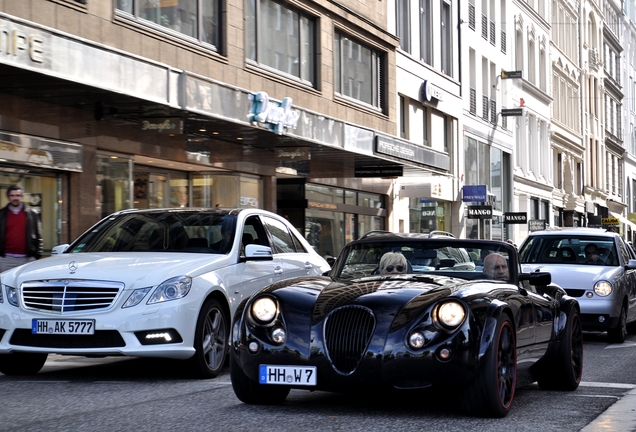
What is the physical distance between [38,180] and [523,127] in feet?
125

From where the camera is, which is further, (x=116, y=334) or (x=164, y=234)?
(x=164, y=234)

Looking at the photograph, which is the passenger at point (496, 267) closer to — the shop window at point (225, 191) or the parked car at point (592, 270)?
the parked car at point (592, 270)

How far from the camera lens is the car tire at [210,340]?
975cm

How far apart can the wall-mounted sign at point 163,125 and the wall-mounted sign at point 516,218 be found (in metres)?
26.9

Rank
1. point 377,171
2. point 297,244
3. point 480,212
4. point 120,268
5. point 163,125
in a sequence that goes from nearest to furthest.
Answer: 1. point 120,268
2. point 297,244
3. point 163,125
4. point 377,171
5. point 480,212

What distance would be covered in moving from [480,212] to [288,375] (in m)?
34.4

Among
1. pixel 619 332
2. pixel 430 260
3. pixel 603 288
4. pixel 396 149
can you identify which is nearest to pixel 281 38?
pixel 396 149

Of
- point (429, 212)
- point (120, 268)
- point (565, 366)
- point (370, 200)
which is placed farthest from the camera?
point (429, 212)

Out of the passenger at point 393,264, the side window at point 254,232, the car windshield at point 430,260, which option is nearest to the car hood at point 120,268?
the side window at point 254,232

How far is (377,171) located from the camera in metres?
29.4

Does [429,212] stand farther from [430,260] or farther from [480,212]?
[430,260]

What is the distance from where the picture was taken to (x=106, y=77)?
1591cm

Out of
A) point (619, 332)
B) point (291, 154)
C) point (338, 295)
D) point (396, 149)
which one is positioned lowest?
point (619, 332)

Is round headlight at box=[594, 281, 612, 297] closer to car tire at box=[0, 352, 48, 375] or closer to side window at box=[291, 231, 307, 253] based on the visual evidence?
side window at box=[291, 231, 307, 253]
